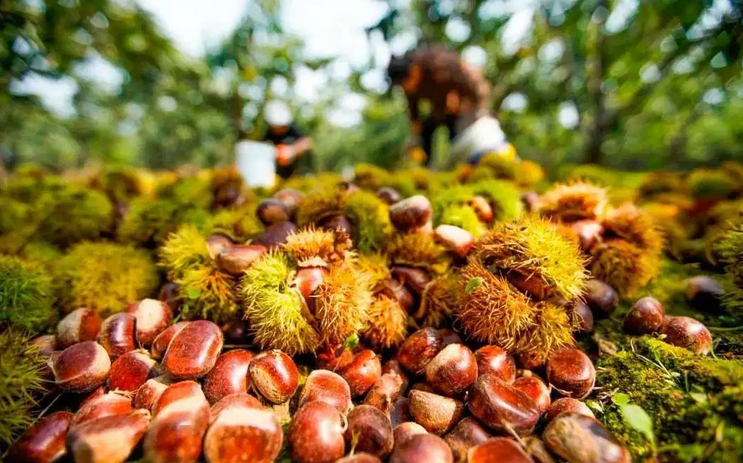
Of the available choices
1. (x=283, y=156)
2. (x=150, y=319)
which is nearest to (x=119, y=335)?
(x=150, y=319)

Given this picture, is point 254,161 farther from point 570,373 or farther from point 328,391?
point 570,373

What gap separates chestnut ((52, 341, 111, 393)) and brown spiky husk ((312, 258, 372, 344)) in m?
0.59

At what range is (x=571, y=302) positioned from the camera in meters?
0.99

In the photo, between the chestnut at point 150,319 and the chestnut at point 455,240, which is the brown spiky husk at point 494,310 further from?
the chestnut at point 150,319

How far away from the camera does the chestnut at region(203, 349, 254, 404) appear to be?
90cm

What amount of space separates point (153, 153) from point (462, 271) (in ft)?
84.0

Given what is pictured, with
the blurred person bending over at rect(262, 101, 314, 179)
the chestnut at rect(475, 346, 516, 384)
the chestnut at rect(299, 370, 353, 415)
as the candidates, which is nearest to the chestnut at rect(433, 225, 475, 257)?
the chestnut at rect(475, 346, 516, 384)

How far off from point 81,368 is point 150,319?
0.65 ft

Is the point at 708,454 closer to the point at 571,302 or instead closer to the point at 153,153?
the point at 571,302

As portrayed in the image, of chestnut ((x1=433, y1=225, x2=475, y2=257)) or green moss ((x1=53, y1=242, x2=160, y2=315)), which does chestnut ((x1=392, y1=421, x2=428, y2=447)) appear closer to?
chestnut ((x1=433, y1=225, x2=475, y2=257))

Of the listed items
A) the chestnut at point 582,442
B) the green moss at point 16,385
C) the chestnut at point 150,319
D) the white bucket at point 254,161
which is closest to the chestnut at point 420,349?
the chestnut at point 582,442

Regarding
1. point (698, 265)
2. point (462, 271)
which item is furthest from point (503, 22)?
point (462, 271)

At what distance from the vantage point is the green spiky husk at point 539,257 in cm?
93

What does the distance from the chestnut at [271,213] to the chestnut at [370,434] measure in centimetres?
74
